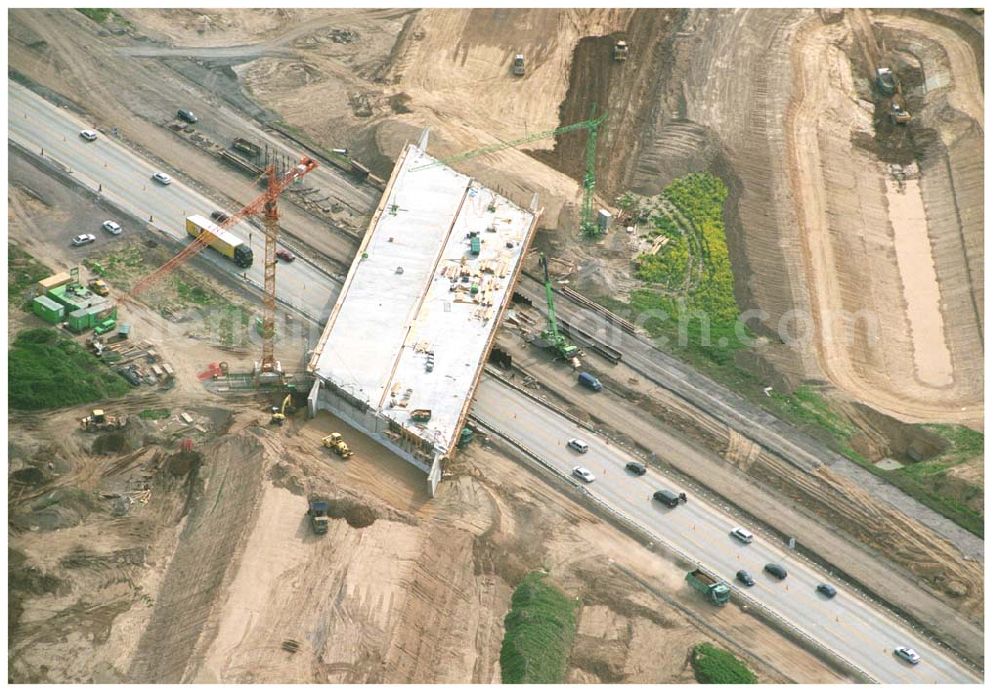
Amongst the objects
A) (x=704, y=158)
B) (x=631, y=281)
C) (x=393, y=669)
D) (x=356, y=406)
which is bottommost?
(x=393, y=669)

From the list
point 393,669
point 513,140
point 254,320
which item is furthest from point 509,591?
point 513,140

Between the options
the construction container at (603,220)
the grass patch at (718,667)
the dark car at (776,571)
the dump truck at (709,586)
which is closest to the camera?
the grass patch at (718,667)

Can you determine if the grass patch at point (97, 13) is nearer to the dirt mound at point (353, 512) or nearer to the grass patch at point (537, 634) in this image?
the dirt mound at point (353, 512)

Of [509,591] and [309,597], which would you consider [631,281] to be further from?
[309,597]

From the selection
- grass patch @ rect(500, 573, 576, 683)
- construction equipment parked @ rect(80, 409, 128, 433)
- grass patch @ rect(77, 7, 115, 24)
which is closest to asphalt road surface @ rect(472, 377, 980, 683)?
grass patch @ rect(500, 573, 576, 683)

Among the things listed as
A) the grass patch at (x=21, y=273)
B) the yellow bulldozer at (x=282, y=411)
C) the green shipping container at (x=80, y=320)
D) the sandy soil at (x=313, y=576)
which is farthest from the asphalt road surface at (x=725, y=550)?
the grass patch at (x=21, y=273)

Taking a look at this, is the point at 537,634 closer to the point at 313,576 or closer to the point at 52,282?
the point at 313,576
